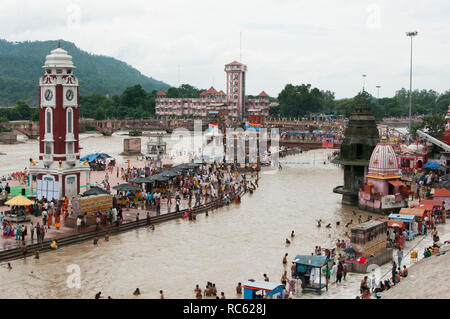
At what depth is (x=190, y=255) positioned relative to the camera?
2272 centimetres

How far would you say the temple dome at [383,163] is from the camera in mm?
31781

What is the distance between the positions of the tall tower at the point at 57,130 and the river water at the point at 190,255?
584 cm

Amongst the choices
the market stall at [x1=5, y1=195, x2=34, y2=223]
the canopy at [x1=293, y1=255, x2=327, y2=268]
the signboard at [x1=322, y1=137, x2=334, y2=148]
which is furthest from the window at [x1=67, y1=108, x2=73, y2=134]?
the signboard at [x1=322, y1=137, x2=334, y2=148]

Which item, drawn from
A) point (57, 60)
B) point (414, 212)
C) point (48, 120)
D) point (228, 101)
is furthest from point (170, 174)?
point (228, 101)

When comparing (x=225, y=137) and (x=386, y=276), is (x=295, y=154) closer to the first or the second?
(x=225, y=137)

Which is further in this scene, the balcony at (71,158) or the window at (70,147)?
the window at (70,147)

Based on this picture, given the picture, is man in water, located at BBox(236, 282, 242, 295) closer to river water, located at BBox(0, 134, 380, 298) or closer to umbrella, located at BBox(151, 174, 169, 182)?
river water, located at BBox(0, 134, 380, 298)

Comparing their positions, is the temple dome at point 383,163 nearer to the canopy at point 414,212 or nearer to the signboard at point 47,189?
the canopy at point 414,212

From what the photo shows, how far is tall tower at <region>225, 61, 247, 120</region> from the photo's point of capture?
13188cm

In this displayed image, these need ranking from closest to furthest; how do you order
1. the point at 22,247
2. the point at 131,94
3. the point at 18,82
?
the point at 22,247 → the point at 131,94 → the point at 18,82

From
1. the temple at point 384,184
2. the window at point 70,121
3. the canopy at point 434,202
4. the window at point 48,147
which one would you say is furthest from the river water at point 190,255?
the window at point 70,121

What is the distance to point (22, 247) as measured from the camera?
21.3 metres

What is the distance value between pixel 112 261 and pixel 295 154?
172 ft
